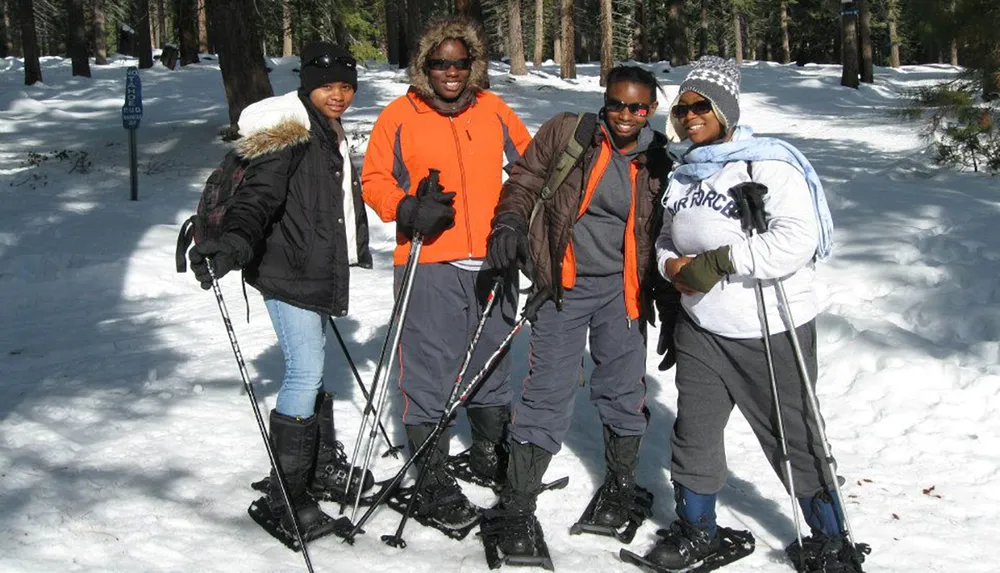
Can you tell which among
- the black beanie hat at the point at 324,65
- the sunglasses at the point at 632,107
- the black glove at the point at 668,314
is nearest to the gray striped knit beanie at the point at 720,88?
the sunglasses at the point at 632,107

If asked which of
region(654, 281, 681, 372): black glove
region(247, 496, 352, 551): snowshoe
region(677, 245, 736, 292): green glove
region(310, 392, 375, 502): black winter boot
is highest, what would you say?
region(677, 245, 736, 292): green glove

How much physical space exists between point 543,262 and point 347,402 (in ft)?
7.98

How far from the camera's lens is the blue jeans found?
415 cm

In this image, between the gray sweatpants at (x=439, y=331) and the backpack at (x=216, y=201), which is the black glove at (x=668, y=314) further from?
the backpack at (x=216, y=201)

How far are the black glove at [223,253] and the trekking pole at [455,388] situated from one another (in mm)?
1091

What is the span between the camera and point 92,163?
1474 cm

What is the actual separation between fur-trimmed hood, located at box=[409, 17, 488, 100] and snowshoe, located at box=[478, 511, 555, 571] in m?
1.97

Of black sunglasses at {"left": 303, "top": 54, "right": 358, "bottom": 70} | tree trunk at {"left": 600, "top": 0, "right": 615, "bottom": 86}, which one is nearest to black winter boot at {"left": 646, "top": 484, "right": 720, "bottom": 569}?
black sunglasses at {"left": 303, "top": 54, "right": 358, "bottom": 70}

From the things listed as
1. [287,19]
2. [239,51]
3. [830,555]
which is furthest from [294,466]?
[287,19]

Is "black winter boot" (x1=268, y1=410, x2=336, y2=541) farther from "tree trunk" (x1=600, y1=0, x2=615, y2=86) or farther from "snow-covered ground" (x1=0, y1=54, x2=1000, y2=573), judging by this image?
"tree trunk" (x1=600, y1=0, x2=615, y2=86)

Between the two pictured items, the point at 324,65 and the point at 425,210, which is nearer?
the point at 425,210

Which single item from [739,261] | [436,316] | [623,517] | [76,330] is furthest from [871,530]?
[76,330]

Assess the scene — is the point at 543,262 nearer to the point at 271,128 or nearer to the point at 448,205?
the point at 448,205

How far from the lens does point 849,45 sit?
2609 cm
